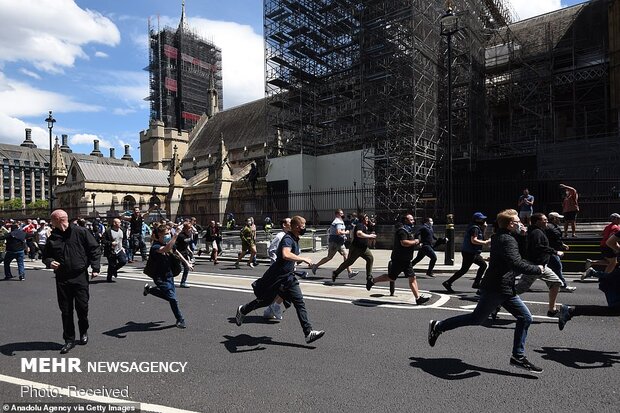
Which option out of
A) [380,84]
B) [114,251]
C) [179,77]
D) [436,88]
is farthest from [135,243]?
[179,77]

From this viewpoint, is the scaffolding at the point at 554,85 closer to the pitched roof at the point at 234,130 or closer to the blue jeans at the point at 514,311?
the blue jeans at the point at 514,311

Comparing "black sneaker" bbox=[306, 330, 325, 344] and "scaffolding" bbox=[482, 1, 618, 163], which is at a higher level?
"scaffolding" bbox=[482, 1, 618, 163]

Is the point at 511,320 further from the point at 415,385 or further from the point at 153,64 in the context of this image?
the point at 153,64

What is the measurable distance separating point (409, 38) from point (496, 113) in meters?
11.1

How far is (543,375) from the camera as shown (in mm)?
4312

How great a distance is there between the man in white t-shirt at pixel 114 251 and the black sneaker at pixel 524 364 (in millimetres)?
10123

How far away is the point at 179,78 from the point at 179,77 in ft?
0.53

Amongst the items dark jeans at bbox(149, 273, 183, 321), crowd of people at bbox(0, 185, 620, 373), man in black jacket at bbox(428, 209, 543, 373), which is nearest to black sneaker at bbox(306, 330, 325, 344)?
crowd of people at bbox(0, 185, 620, 373)

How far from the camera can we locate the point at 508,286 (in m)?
4.54

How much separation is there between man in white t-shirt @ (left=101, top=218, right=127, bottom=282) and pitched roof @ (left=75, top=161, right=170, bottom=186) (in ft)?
139

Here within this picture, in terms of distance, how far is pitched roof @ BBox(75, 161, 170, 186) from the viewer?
5153cm

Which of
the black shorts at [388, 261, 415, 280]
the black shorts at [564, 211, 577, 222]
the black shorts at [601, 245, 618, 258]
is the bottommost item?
the black shorts at [388, 261, 415, 280]

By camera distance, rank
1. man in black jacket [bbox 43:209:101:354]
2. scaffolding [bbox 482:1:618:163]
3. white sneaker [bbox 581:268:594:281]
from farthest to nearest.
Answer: scaffolding [bbox 482:1:618:163] → white sneaker [bbox 581:268:594:281] → man in black jacket [bbox 43:209:101:354]

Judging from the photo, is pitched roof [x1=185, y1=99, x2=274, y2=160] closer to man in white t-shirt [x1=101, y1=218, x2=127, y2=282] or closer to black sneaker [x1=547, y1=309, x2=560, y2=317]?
man in white t-shirt [x1=101, y1=218, x2=127, y2=282]
